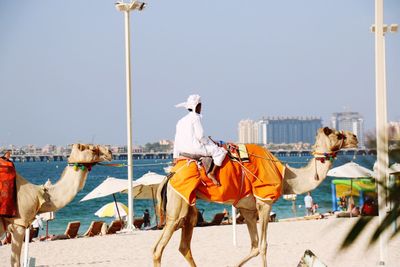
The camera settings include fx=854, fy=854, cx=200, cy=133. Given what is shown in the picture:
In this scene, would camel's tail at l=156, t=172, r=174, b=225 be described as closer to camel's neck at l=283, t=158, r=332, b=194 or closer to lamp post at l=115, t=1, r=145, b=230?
camel's neck at l=283, t=158, r=332, b=194

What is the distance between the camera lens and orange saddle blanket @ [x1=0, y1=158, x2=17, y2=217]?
393 inches

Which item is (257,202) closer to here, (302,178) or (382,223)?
(302,178)

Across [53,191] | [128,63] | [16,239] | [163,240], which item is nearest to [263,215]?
[163,240]

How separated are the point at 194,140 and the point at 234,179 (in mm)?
703

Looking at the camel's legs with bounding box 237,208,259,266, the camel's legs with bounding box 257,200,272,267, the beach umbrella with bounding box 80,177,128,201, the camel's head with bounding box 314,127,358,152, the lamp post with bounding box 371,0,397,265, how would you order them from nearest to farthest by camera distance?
the lamp post with bounding box 371,0,397,265
the camel's legs with bounding box 257,200,272,267
the camel's legs with bounding box 237,208,259,266
the camel's head with bounding box 314,127,358,152
the beach umbrella with bounding box 80,177,128,201

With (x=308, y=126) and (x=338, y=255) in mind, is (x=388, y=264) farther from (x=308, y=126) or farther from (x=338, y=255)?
(x=308, y=126)

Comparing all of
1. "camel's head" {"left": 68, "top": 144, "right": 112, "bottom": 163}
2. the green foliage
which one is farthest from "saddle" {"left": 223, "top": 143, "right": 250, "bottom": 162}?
the green foliage

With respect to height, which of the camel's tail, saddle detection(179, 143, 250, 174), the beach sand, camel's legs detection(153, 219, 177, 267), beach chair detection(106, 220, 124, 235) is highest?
saddle detection(179, 143, 250, 174)

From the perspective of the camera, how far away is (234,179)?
1071 cm

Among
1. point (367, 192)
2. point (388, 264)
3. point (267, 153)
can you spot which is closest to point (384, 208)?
point (367, 192)

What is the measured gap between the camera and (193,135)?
10711 millimetres

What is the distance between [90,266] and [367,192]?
1198 cm

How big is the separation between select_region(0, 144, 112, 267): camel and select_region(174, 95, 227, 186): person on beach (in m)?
0.92

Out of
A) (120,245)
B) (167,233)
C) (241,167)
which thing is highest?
(241,167)
